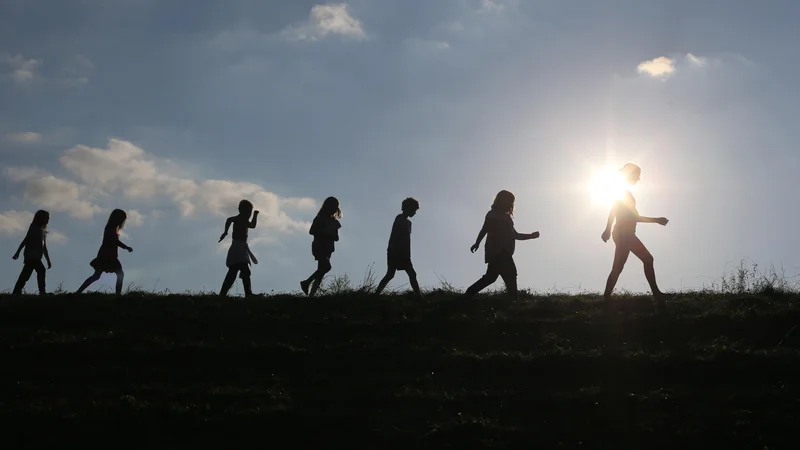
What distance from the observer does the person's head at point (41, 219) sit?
18.6m

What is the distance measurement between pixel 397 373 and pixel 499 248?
15.1 ft

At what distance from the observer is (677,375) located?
11.6 meters

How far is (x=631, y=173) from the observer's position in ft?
49.0

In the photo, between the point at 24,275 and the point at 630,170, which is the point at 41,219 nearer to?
the point at 24,275

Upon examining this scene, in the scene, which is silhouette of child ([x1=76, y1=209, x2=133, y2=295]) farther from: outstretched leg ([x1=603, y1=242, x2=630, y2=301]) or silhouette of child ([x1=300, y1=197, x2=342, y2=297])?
outstretched leg ([x1=603, y1=242, x2=630, y2=301])

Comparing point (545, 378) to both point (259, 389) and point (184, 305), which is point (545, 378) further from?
point (184, 305)

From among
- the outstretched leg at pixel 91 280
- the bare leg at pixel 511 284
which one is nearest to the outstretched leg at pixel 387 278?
the bare leg at pixel 511 284

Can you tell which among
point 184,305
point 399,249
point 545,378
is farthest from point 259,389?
point 399,249

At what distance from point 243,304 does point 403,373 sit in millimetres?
4695

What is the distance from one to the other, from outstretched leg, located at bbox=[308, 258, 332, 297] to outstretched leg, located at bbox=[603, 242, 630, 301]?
212 inches

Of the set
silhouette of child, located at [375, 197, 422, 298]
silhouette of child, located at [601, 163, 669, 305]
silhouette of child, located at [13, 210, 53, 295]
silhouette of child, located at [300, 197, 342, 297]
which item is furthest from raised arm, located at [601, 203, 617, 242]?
silhouette of child, located at [13, 210, 53, 295]

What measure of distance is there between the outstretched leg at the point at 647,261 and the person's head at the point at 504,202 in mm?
2392

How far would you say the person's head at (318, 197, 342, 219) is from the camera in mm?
17188

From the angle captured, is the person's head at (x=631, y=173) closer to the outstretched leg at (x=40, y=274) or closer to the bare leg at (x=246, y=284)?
the bare leg at (x=246, y=284)
